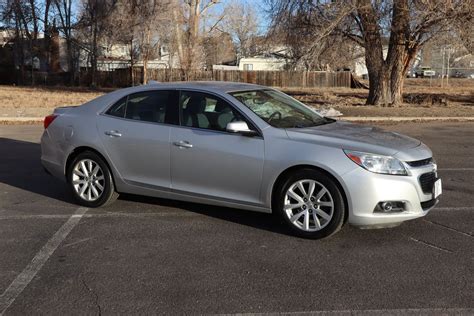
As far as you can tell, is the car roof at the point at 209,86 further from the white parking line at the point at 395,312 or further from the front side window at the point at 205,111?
the white parking line at the point at 395,312

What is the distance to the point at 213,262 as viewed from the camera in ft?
15.4

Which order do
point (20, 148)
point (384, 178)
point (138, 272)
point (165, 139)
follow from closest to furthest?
point (138, 272)
point (384, 178)
point (165, 139)
point (20, 148)

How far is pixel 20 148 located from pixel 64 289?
26.7 feet

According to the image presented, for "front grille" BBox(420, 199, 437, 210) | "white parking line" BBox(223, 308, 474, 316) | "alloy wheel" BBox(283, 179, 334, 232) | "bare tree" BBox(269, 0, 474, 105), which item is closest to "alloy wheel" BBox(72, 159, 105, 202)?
"alloy wheel" BBox(283, 179, 334, 232)

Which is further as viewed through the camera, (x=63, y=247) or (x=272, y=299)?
(x=63, y=247)

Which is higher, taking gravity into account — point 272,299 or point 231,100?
point 231,100

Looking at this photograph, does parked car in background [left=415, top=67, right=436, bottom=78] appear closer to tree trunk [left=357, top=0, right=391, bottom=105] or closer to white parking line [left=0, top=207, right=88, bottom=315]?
tree trunk [left=357, top=0, right=391, bottom=105]

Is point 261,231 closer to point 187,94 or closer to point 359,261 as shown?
point 359,261

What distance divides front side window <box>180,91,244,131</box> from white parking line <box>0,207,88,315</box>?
5.48 feet

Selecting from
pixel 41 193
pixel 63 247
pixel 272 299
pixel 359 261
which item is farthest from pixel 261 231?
pixel 41 193

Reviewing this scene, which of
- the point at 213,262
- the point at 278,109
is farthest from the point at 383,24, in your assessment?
the point at 213,262

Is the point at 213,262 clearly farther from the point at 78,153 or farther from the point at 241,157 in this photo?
the point at 78,153

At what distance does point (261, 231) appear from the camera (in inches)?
218

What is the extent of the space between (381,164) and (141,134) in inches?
105
